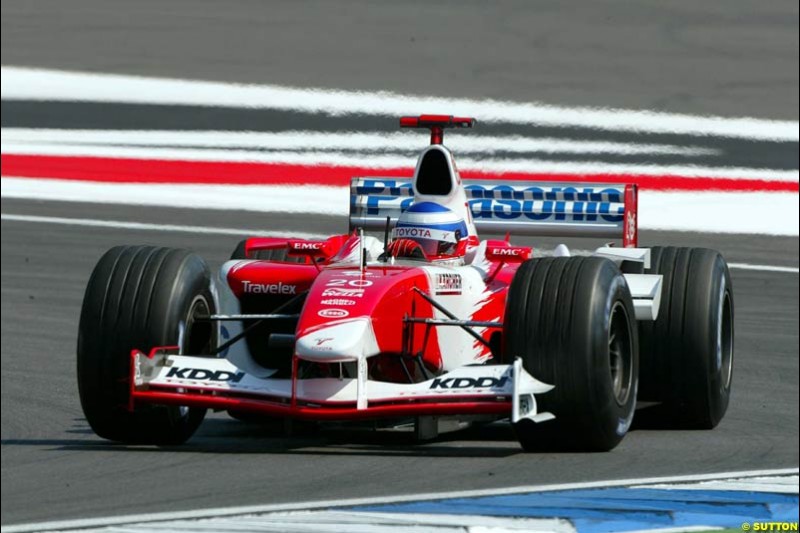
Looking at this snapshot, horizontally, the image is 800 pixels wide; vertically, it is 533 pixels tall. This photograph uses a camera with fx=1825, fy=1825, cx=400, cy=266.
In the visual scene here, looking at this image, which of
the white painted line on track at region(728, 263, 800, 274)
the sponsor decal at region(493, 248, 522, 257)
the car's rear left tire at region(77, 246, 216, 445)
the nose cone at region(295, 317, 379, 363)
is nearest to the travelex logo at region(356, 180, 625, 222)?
the sponsor decal at region(493, 248, 522, 257)

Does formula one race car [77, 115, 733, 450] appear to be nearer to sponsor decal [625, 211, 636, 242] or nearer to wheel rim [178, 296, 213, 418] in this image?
wheel rim [178, 296, 213, 418]

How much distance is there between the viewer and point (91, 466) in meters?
8.64

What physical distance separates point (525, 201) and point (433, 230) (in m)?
1.80

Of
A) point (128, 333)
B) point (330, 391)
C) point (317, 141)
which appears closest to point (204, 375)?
→ point (128, 333)

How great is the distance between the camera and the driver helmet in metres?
10.4

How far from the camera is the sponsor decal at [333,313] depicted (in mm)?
8945

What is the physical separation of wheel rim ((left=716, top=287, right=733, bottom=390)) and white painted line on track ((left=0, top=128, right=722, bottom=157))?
25.0 ft

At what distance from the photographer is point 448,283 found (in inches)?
386

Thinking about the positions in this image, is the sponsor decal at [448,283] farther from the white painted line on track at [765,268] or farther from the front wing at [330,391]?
the white painted line on track at [765,268]

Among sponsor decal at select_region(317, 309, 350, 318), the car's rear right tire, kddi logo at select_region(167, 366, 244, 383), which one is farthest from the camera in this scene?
kddi logo at select_region(167, 366, 244, 383)

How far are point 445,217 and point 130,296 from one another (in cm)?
201

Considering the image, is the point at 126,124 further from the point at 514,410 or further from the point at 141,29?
the point at 514,410

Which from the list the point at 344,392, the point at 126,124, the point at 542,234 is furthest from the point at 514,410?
the point at 126,124

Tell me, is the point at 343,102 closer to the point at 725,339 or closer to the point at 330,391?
the point at 725,339
